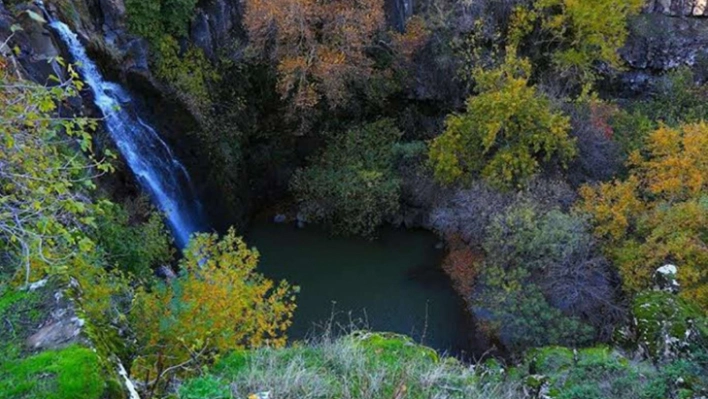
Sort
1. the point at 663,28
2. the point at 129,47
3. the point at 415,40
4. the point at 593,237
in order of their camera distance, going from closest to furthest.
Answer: the point at 593,237 → the point at 129,47 → the point at 415,40 → the point at 663,28

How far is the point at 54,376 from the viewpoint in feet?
17.1

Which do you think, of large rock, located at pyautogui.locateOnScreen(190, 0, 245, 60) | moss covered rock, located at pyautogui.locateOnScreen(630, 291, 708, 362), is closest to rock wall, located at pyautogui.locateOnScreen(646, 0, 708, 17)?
moss covered rock, located at pyautogui.locateOnScreen(630, 291, 708, 362)

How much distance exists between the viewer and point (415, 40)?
18.4 meters

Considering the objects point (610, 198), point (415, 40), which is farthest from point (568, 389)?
point (415, 40)

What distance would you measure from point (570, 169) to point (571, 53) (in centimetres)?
374

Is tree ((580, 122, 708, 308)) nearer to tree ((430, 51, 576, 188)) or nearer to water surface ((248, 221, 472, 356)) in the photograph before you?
tree ((430, 51, 576, 188))

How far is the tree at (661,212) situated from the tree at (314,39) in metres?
7.57

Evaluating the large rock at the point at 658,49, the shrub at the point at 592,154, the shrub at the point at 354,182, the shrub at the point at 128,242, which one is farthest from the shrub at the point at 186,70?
the large rock at the point at 658,49

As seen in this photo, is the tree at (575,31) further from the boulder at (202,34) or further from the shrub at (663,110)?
the boulder at (202,34)

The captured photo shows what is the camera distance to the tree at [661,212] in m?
12.0

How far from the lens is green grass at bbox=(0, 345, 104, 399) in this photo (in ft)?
16.5

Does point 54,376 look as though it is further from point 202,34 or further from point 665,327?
point 202,34

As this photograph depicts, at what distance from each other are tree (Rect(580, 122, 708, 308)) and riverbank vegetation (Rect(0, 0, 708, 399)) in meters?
0.06

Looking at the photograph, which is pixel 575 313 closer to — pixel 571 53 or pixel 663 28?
pixel 571 53
